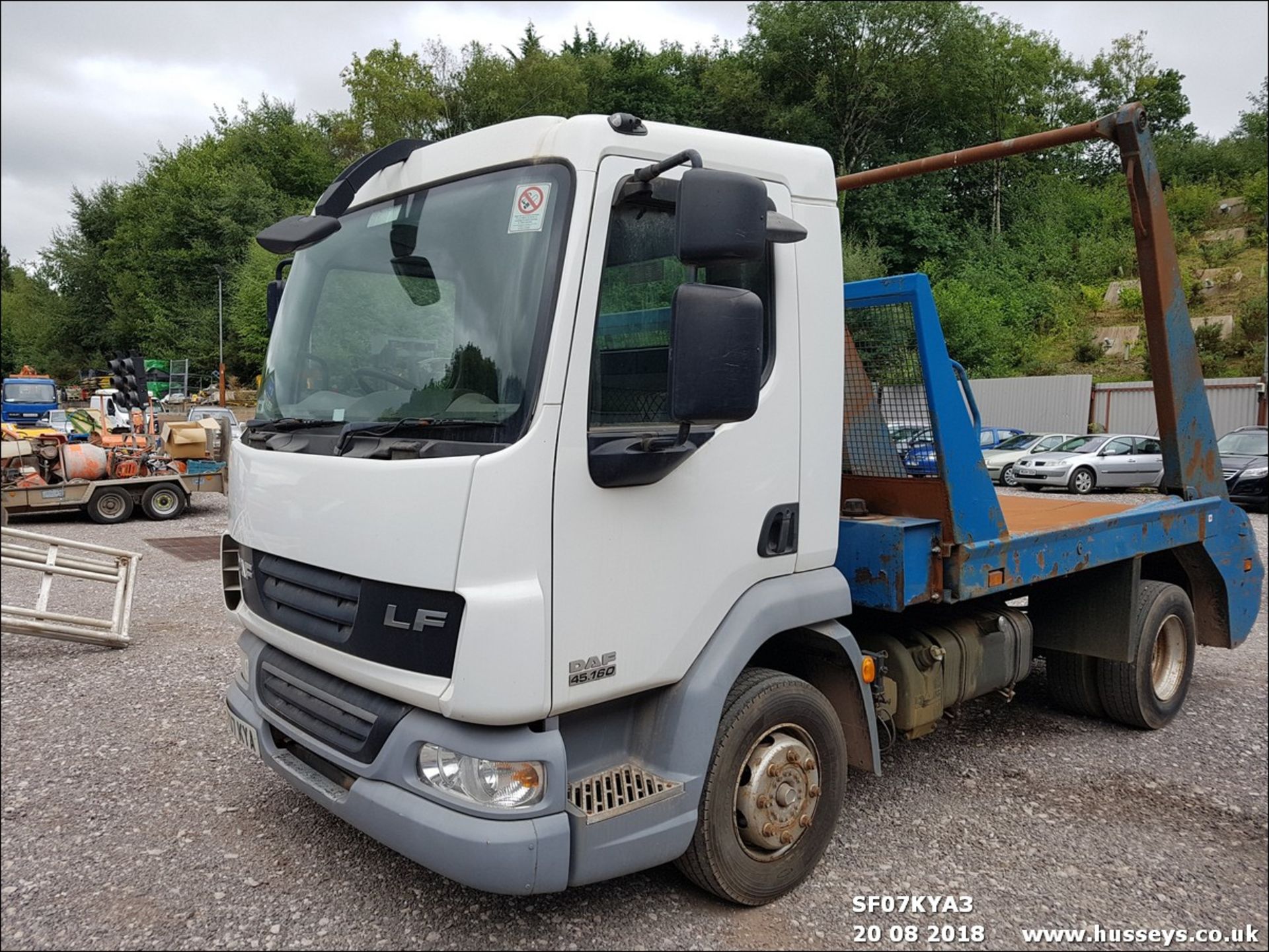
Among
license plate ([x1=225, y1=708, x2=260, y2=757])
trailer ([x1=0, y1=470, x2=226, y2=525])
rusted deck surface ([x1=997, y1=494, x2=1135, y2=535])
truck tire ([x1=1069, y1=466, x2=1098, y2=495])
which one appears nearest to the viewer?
license plate ([x1=225, y1=708, x2=260, y2=757])

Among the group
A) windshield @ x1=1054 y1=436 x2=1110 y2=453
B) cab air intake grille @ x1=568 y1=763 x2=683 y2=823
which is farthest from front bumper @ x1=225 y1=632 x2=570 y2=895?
windshield @ x1=1054 y1=436 x2=1110 y2=453

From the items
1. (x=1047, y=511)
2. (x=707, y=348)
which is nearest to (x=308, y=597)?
(x=707, y=348)

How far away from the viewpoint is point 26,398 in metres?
26.4

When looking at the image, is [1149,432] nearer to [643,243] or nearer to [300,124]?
[643,243]

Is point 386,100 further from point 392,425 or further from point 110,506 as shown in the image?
point 392,425

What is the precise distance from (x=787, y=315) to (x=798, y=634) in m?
1.17

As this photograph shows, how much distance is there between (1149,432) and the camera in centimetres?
2544

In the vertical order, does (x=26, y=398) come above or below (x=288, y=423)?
above

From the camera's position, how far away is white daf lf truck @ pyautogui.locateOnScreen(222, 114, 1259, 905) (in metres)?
2.47

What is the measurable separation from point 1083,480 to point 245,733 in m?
19.8

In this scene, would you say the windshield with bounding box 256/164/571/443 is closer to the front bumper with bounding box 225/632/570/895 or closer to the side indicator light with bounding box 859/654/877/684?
the front bumper with bounding box 225/632/570/895

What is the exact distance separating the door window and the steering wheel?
61 cm

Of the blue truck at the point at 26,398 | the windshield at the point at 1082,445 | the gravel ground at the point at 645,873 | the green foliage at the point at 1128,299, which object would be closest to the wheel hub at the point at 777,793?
the gravel ground at the point at 645,873

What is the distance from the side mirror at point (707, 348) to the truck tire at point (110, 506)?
14.2 m
